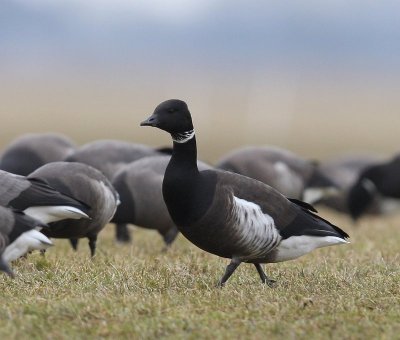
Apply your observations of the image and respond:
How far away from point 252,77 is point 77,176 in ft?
608

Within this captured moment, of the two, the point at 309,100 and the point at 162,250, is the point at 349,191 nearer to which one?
the point at 162,250

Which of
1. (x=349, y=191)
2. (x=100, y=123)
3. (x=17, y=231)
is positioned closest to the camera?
(x=17, y=231)

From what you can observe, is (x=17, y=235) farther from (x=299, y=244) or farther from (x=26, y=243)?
(x=299, y=244)

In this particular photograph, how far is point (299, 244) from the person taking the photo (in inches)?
365

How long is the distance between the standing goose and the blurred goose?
130 centimetres

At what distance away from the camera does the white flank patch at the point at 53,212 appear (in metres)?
9.78

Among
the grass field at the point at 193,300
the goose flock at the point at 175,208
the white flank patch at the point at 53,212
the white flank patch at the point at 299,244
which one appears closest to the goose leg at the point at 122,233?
the goose flock at the point at 175,208

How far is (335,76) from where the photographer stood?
19662 cm

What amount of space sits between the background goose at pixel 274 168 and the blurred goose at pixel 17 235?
9.30m

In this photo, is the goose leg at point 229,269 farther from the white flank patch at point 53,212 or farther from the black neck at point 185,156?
the white flank patch at point 53,212

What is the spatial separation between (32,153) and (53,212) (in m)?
6.28

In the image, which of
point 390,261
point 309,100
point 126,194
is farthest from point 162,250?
point 309,100

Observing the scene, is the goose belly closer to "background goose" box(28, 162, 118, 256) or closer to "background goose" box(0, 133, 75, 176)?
"background goose" box(28, 162, 118, 256)

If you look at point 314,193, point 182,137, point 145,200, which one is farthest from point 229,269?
point 314,193
